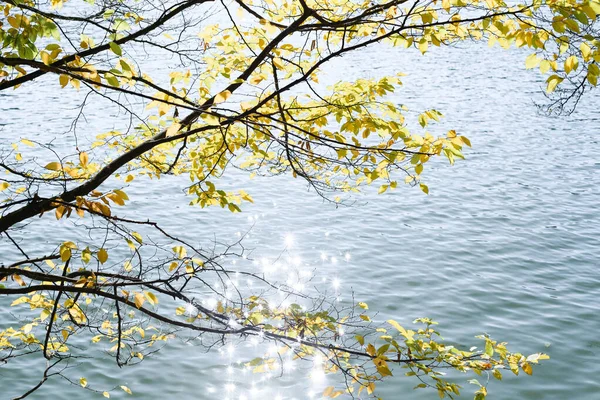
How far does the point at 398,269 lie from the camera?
46.2ft

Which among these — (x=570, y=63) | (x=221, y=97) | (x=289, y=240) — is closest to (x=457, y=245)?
(x=289, y=240)

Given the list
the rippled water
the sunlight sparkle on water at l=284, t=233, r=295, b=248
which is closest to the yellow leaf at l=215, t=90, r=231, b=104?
the rippled water

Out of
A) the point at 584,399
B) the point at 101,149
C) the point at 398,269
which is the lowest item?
the point at 584,399

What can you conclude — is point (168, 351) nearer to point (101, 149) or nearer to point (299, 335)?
point (299, 335)

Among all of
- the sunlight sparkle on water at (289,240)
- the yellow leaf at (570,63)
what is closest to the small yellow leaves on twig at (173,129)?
the yellow leaf at (570,63)

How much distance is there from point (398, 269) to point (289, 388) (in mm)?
4968

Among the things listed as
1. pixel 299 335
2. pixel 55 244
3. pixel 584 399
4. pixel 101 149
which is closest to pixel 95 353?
pixel 55 244

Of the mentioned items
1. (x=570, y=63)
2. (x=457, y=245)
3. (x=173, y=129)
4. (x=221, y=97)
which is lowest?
(x=457, y=245)

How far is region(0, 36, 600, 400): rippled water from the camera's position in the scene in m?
10.2

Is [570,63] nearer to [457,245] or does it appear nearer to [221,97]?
[221,97]

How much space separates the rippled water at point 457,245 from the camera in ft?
33.4

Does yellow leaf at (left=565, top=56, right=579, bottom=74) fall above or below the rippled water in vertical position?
above

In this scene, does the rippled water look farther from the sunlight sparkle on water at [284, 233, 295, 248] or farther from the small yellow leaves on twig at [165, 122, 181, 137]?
the small yellow leaves on twig at [165, 122, 181, 137]

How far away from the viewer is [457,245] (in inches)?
607
